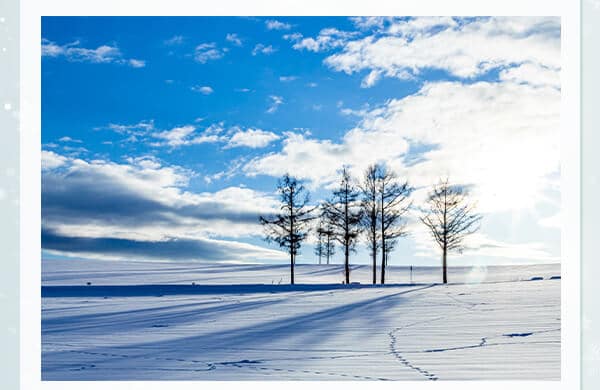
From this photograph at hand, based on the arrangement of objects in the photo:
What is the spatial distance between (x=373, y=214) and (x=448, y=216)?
2195 millimetres

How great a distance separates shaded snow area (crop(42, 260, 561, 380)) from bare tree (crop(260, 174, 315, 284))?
8658 millimetres

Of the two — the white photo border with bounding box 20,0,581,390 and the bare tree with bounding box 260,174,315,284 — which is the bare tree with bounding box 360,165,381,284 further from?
the white photo border with bounding box 20,0,581,390

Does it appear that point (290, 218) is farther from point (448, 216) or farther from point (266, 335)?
point (266, 335)

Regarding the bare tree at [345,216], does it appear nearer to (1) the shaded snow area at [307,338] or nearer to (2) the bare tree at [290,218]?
(2) the bare tree at [290,218]

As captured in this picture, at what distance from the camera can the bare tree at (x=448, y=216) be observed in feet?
51.1

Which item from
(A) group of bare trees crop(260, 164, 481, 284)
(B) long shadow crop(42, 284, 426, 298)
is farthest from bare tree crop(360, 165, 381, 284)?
(B) long shadow crop(42, 284, 426, 298)

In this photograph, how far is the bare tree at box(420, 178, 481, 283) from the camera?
51.1 ft
